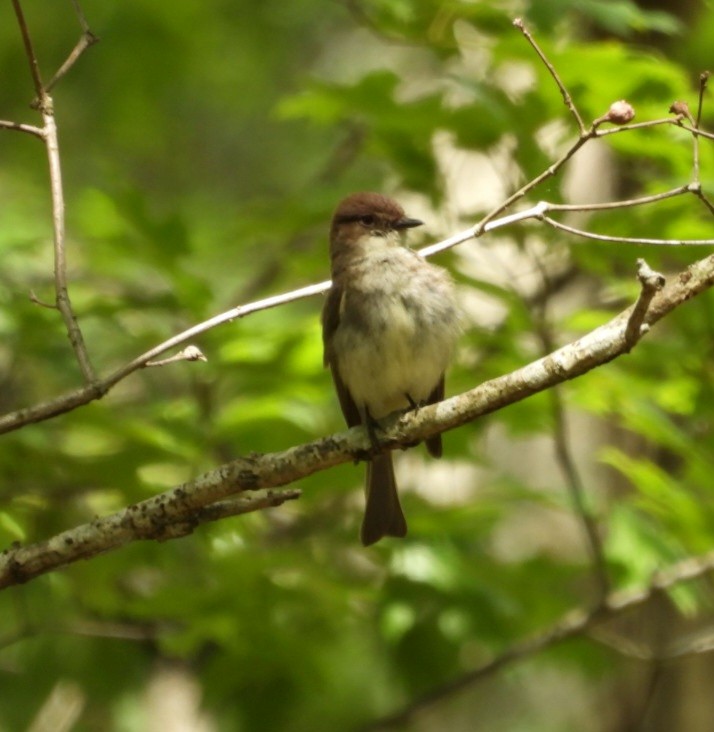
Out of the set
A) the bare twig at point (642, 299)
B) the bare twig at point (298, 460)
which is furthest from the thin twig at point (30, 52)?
the bare twig at point (642, 299)

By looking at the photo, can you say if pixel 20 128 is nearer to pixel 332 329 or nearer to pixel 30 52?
pixel 30 52

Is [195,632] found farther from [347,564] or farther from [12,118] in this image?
[12,118]

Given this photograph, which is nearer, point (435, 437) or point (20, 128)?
point (20, 128)

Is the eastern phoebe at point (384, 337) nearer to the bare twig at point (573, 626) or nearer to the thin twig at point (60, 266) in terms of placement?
Result: the bare twig at point (573, 626)

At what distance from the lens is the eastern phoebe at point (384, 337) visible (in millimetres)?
3975

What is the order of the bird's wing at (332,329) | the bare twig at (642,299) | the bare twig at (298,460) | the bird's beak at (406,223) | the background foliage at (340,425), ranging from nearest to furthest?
the bare twig at (642,299) < the bare twig at (298,460) < the background foliage at (340,425) < the bird's wing at (332,329) < the bird's beak at (406,223)

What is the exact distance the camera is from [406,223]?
4.33m

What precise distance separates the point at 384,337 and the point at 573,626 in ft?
3.98

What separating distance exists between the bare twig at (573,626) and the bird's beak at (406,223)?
139 cm

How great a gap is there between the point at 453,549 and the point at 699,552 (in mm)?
824

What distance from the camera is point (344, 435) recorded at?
2904 mm

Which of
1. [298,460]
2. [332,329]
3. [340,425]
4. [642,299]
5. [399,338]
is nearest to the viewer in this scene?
[642,299]

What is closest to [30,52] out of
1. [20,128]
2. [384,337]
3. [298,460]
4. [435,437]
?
[20,128]

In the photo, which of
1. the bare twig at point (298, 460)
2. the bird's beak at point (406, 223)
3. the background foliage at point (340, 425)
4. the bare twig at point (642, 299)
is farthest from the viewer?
the bird's beak at point (406, 223)
